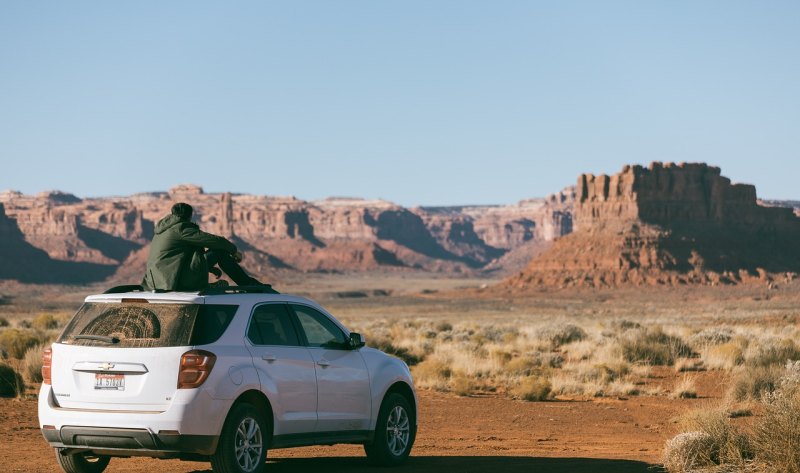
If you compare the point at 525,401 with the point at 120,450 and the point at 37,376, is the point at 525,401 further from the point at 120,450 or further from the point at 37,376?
the point at 120,450

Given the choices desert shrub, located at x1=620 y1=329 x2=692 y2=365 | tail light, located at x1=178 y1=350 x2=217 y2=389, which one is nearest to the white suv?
tail light, located at x1=178 y1=350 x2=217 y2=389

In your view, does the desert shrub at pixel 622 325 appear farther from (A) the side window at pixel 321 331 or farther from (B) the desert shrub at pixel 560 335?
(A) the side window at pixel 321 331

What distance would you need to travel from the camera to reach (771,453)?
386 inches

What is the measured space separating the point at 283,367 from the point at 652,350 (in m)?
18.4

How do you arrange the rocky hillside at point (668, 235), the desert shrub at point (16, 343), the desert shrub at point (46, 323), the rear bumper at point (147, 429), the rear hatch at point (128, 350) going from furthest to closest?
the rocky hillside at point (668, 235) → the desert shrub at point (46, 323) → the desert shrub at point (16, 343) → the rear hatch at point (128, 350) → the rear bumper at point (147, 429)

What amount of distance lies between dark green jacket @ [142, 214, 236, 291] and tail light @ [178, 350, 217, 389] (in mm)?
1009

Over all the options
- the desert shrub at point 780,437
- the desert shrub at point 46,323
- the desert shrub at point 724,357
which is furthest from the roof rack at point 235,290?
the desert shrub at point 46,323

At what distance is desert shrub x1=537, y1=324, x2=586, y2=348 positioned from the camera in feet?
107

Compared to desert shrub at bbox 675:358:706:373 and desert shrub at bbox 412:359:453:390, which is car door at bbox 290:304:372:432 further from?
desert shrub at bbox 675:358:706:373

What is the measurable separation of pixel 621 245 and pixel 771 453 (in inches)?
4284

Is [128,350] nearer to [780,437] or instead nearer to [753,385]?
[780,437]

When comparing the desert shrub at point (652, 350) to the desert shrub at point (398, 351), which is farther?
the desert shrub at point (652, 350)

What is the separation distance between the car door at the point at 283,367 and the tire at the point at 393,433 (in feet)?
3.36

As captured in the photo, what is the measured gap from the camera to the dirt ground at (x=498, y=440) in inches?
459
